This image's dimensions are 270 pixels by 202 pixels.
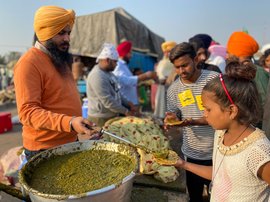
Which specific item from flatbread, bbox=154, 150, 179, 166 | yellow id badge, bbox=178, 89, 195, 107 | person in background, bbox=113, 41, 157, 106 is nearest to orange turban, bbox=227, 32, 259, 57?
yellow id badge, bbox=178, 89, 195, 107

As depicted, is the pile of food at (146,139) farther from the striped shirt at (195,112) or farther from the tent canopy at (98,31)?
the tent canopy at (98,31)

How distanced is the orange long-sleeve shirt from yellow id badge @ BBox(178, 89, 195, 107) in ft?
3.16

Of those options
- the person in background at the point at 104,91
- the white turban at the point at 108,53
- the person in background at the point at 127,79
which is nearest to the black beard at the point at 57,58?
the person in background at the point at 104,91

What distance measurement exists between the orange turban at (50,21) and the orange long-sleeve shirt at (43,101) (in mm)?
150

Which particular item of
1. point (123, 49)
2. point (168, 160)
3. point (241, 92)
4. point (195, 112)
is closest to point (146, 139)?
point (195, 112)

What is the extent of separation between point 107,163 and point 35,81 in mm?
751

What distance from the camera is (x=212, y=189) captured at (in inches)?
62.4

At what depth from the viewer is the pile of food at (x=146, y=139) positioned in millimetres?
2436

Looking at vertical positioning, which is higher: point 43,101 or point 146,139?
point 43,101

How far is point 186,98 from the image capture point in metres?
2.41

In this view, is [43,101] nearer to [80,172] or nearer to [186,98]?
[80,172]

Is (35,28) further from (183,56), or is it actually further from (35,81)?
(183,56)

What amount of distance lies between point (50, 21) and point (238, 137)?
1.52 meters

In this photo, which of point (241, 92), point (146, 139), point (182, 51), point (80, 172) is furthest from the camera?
point (146, 139)
